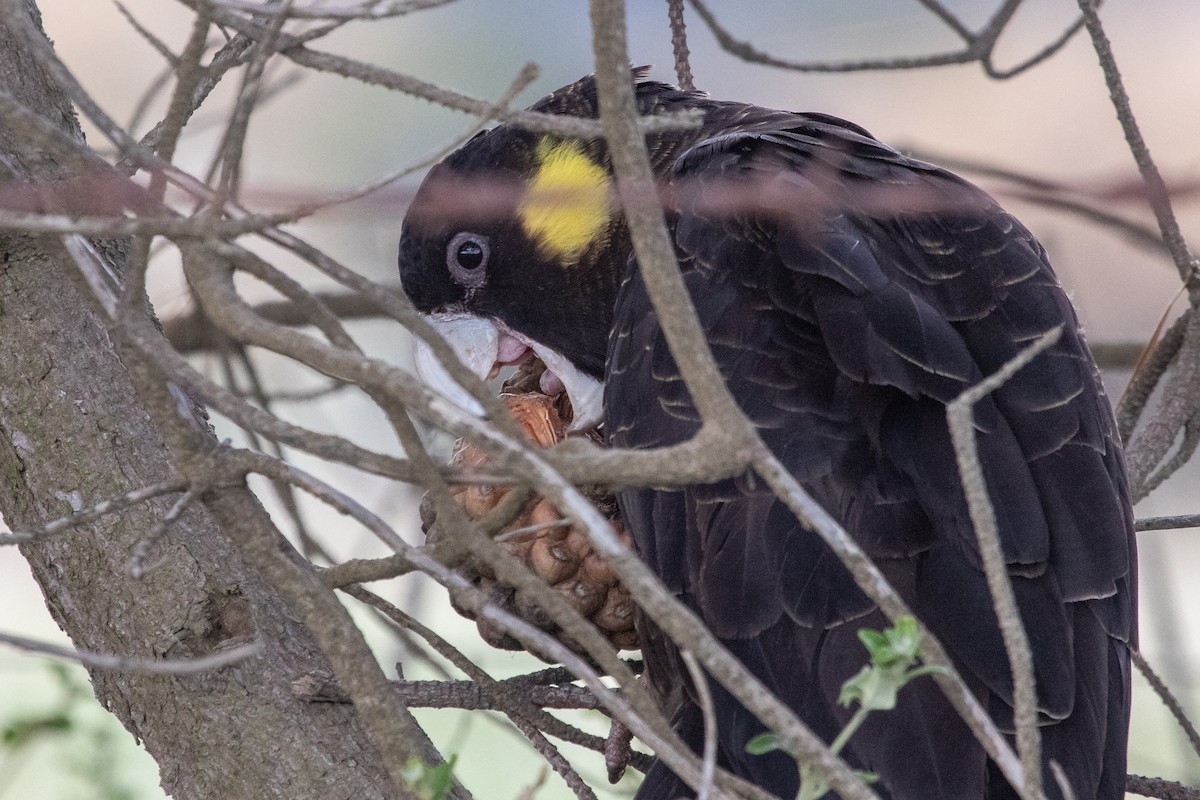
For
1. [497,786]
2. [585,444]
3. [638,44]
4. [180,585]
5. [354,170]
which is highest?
[638,44]

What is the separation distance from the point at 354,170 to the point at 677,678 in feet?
9.56

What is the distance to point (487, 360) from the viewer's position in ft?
7.79

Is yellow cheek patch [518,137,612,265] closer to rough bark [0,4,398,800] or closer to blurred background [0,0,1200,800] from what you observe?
rough bark [0,4,398,800]

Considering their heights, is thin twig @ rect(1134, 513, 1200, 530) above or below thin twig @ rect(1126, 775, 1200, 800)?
above

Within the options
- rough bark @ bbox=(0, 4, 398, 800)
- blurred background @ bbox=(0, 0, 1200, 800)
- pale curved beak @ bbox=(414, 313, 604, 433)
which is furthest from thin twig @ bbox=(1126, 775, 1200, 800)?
blurred background @ bbox=(0, 0, 1200, 800)

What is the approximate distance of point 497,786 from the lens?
12.6 ft

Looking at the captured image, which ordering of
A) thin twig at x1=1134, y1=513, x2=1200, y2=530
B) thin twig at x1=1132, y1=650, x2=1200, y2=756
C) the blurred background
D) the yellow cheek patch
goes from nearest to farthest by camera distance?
thin twig at x1=1132, y1=650, x2=1200, y2=756 < thin twig at x1=1134, y1=513, x2=1200, y2=530 < the yellow cheek patch < the blurred background

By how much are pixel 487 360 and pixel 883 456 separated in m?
0.92

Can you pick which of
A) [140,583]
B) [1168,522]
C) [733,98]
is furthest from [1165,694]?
[733,98]

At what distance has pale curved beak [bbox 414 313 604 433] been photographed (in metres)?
2.13

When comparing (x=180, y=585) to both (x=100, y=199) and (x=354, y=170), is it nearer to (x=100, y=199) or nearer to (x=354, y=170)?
(x=100, y=199)

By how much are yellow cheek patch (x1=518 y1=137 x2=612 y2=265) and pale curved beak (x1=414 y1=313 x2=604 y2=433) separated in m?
0.17

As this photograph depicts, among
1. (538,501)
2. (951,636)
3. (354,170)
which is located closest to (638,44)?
(354,170)

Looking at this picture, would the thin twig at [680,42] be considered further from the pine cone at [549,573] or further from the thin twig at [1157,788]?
the thin twig at [1157,788]
